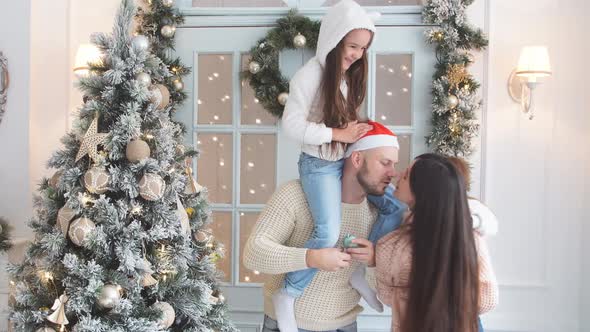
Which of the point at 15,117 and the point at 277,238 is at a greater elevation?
the point at 15,117

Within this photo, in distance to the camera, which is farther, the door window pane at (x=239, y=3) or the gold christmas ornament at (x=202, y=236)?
the door window pane at (x=239, y=3)

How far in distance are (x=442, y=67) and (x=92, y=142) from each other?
1.95 meters

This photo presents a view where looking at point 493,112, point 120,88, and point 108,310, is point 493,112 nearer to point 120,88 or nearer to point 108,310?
point 120,88

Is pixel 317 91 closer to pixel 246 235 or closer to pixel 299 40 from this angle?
pixel 299 40

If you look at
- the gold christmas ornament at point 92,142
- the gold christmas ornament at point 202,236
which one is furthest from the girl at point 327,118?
the gold christmas ornament at point 92,142

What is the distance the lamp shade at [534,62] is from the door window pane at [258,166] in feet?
4.66

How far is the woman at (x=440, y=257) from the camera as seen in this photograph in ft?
5.10

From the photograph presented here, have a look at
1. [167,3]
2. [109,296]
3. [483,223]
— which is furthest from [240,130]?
[483,223]

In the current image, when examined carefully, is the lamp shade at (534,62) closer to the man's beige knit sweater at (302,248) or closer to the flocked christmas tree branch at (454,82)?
the flocked christmas tree branch at (454,82)

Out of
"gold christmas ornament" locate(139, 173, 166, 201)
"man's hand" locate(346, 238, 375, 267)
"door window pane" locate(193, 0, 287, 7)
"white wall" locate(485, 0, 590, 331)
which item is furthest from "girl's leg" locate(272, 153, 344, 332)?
"door window pane" locate(193, 0, 287, 7)

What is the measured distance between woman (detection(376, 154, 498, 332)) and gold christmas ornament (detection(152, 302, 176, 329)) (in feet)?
2.57

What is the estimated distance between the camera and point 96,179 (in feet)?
5.76

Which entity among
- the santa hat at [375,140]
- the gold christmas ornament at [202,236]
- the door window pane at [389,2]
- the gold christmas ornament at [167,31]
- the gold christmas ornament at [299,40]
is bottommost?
the gold christmas ornament at [202,236]

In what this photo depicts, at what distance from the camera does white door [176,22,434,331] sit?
10.1 feet
